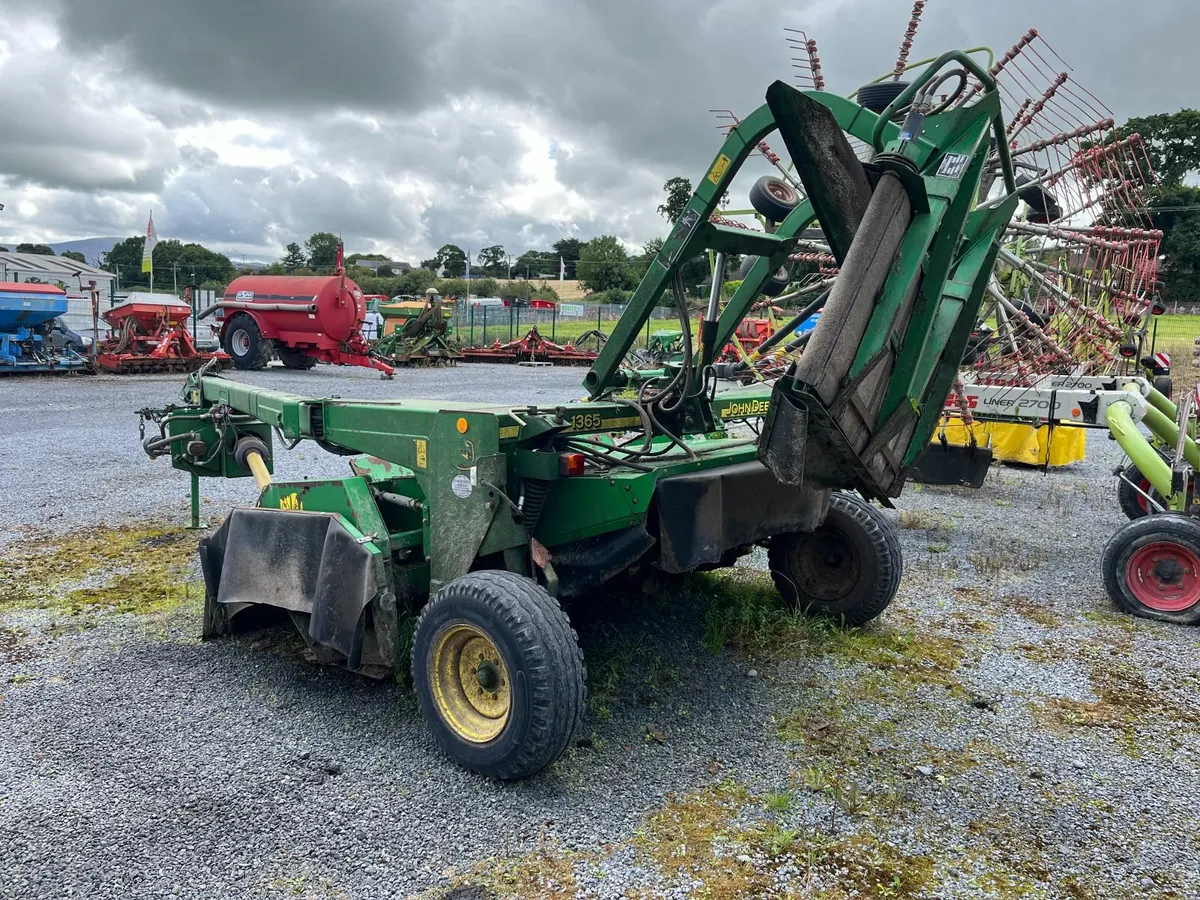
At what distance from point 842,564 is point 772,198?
194 cm

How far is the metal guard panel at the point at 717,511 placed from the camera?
3.45m

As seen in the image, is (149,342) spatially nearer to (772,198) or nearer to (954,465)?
(954,465)

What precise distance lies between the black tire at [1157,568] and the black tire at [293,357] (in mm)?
18825

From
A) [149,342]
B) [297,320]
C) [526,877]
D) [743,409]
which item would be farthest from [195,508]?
[149,342]

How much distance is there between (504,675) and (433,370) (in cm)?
2176

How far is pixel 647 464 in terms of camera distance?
3.56m

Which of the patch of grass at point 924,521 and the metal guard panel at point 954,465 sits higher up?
the metal guard panel at point 954,465

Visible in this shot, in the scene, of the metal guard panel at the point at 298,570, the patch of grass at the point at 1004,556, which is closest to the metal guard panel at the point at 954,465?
the patch of grass at the point at 1004,556

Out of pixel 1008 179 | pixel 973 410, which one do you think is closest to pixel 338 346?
pixel 973 410

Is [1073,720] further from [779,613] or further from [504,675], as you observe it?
[504,675]

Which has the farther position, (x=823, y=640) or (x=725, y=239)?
(x=823, y=640)

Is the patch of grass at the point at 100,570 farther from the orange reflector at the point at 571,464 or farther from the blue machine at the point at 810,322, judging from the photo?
the blue machine at the point at 810,322

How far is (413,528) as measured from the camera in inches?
163

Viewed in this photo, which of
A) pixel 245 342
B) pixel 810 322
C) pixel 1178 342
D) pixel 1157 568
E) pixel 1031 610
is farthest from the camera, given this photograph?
pixel 1178 342
